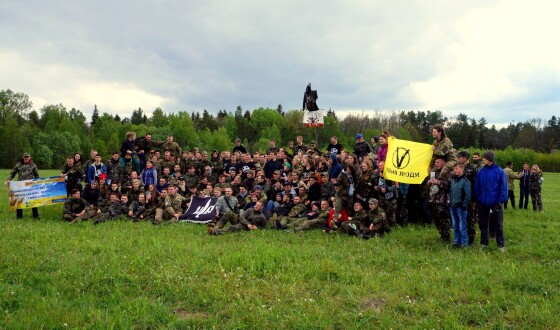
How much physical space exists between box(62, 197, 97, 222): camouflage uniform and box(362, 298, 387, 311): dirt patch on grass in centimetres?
1145

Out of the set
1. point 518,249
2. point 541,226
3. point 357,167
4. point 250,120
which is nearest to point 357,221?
point 357,167

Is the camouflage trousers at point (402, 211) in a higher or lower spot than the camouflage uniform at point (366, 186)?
lower

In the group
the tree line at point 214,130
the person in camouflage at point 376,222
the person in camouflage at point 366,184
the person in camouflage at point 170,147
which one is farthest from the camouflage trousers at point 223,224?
the tree line at point 214,130

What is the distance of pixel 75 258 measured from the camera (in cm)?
893

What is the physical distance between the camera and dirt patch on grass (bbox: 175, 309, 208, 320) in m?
6.15

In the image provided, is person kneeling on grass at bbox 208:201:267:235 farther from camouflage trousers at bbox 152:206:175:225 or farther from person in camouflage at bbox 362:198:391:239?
person in camouflage at bbox 362:198:391:239

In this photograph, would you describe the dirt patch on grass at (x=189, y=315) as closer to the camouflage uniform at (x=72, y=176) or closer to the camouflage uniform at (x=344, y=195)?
the camouflage uniform at (x=344, y=195)

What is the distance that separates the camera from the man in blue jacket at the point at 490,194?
9.36m

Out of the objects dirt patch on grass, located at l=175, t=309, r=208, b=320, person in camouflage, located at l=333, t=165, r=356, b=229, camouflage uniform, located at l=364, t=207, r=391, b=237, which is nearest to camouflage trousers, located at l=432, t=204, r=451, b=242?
camouflage uniform, located at l=364, t=207, r=391, b=237

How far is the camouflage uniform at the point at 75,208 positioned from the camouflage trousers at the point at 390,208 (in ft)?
33.5

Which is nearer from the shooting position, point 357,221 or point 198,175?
point 357,221

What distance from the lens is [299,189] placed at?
14773mm

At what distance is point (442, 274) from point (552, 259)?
320 cm

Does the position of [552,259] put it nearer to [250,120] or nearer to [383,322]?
[383,322]
